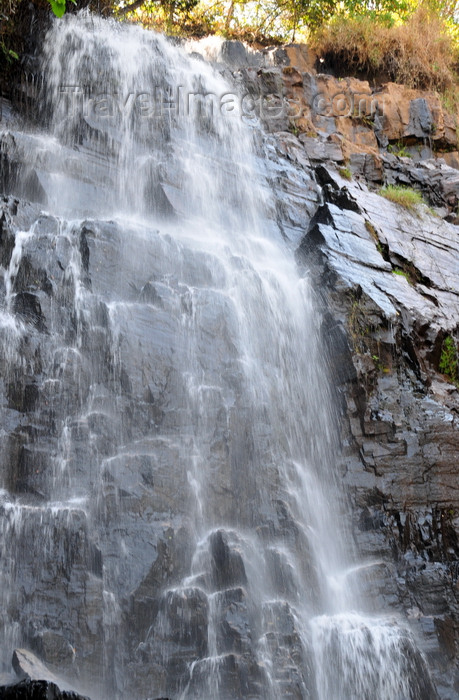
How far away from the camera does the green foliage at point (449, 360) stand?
967 centimetres

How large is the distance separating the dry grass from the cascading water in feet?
28.0

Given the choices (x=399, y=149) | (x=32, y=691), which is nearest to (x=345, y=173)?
(x=399, y=149)

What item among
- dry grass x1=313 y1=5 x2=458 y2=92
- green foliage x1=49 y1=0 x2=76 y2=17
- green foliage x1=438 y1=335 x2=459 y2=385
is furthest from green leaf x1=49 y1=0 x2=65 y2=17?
dry grass x1=313 y1=5 x2=458 y2=92

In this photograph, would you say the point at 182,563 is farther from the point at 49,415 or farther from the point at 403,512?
the point at 403,512

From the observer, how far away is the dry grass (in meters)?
16.6

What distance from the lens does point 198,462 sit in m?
7.11

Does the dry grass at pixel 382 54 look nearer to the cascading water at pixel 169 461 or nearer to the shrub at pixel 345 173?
the shrub at pixel 345 173

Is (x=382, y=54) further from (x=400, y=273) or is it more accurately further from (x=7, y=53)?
(x=7, y=53)

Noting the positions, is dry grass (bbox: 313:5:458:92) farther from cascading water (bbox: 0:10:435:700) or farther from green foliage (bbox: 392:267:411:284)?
cascading water (bbox: 0:10:435:700)

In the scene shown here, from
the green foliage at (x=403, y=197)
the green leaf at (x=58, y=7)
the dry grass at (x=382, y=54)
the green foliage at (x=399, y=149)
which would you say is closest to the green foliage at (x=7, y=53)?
the green foliage at (x=403, y=197)

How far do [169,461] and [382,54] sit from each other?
13709 mm

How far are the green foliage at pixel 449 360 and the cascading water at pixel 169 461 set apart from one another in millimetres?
2165

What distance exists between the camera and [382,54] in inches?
658

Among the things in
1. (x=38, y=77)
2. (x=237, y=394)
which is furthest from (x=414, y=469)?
(x=38, y=77)
